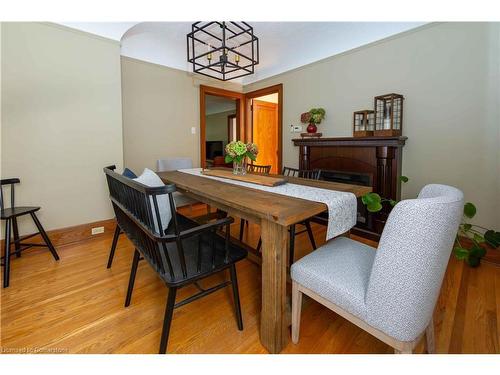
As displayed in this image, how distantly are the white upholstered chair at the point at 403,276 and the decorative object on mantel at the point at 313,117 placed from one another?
2.41 meters

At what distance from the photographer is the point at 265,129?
5113mm

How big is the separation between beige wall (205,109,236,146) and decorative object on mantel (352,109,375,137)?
16.4 feet

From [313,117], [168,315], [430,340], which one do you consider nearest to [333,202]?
[430,340]

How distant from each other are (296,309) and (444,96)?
2444mm

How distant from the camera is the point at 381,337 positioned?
0.95 metres

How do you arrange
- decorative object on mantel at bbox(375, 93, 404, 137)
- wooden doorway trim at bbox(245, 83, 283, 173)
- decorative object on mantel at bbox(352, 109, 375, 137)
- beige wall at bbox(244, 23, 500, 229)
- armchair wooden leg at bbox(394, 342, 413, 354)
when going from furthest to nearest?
wooden doorway trim at bbox(245, 83, 283, 173) < decorative object on mantel at bbox(352, 109, 375, 137) < decorative object on mantel at bbox(375, 93, 404, 137) < beige wall at bbox(244, 23, 500, 229) < armchair wooden leg at bbox(394, 342, 413, 354)

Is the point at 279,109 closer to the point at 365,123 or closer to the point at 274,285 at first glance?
the point at 365,123

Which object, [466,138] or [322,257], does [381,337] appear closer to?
[322,257]

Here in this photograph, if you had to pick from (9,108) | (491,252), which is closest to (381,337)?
(491,252)

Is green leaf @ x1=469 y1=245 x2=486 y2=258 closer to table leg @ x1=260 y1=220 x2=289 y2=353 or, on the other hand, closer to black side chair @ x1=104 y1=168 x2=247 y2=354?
table leg @ x1=260 y1=220 x2=289 y2=353

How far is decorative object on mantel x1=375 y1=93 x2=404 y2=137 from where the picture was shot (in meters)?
2.51

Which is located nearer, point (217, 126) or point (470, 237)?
point (470, 237)

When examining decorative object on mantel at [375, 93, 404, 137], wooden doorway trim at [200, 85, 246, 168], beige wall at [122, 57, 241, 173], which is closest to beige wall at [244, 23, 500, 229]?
decorative object on mantel at [375, 93, 404, 137]
